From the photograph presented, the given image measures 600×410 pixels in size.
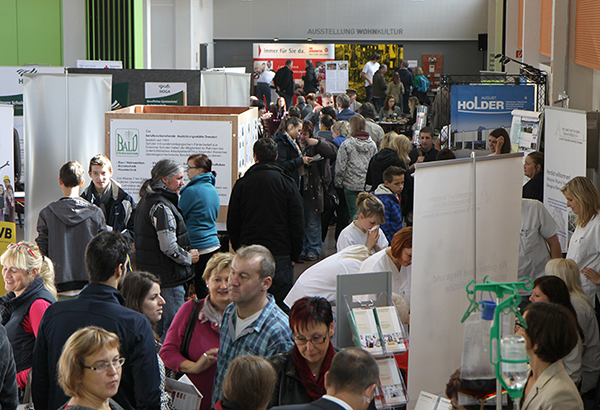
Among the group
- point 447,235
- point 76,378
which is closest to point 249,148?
point 447,235

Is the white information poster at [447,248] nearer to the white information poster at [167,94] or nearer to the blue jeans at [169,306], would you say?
the blue jeans at [169,306]

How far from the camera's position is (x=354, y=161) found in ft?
24.2

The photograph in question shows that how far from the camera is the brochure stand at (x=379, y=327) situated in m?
2.57

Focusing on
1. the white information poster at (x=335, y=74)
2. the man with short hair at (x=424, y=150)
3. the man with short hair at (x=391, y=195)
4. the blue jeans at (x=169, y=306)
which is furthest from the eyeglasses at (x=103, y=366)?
the white information poster at (x=335, y=74)

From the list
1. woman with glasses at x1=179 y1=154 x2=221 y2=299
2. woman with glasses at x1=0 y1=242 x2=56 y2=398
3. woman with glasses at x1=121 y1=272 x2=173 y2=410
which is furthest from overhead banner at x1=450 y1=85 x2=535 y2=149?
woman with glasses at x1=0 y1=242 x2=56 y2=398

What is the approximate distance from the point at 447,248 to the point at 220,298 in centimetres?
104

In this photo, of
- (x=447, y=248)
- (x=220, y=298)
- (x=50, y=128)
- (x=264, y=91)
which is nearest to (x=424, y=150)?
(x=50, y=128)

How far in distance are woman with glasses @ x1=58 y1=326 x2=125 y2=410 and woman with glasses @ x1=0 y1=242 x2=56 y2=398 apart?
1051 mm

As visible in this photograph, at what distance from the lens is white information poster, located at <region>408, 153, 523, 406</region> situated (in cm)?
289

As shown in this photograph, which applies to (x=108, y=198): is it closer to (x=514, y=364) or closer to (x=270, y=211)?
(x=270, y=211)

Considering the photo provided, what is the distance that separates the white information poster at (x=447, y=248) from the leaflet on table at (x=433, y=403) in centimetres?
29

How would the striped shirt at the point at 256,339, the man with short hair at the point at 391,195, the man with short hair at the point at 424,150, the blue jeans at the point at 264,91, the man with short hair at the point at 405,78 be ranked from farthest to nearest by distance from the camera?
the man with short hair at the point at 405,78 → the blue jeans at the point at 264,91 → the man with short hair at the point at 424,150 → the man with short hair at the point at 391,195 → the striped shirt at the point at 256,339

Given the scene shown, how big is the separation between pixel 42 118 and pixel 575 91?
5.36 meters

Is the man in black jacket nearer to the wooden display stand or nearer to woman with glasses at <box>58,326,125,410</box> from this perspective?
the wooden display stand
